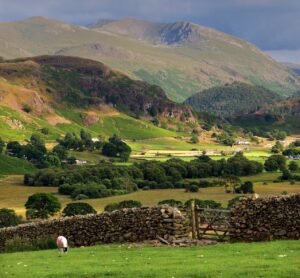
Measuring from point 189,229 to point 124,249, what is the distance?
3.85 meters

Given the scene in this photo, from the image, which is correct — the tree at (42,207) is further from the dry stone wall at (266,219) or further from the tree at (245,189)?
the dry stone wall at (266,219)

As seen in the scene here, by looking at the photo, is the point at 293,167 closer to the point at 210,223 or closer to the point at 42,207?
the point at 42,207

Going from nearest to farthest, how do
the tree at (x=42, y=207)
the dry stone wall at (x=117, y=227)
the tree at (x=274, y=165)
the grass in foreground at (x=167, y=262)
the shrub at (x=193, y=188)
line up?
1. the grass in foreground at (x=167, y=262)
2. the dry stone wall at (x=117, y=227)
3. the tree at (x=42, y=207)
4. the shrub at (x=193, y=188)
5. the tree at (x=274, y=165)

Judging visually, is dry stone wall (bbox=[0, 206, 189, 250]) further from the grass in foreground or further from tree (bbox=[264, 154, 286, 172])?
tree (bbox=[264, 154, 286, 172])

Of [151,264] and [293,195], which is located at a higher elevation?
[293,195]

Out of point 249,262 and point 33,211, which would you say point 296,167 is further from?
point 249,262

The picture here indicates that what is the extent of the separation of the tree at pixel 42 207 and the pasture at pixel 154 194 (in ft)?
8.96

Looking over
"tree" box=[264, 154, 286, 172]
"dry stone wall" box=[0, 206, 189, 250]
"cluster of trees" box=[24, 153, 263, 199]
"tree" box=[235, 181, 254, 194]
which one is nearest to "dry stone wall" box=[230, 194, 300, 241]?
"dry stone wall" box=[0, 206, 189, 250]

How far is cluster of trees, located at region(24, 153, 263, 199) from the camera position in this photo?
151 meters

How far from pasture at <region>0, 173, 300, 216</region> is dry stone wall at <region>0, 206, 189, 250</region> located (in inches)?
2997

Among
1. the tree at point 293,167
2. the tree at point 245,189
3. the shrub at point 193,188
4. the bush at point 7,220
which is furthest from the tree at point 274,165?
the bush at point 7,220

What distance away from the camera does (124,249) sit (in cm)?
3023

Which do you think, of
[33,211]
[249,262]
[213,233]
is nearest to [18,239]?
[213,233]

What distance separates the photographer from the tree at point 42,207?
4328 inches
